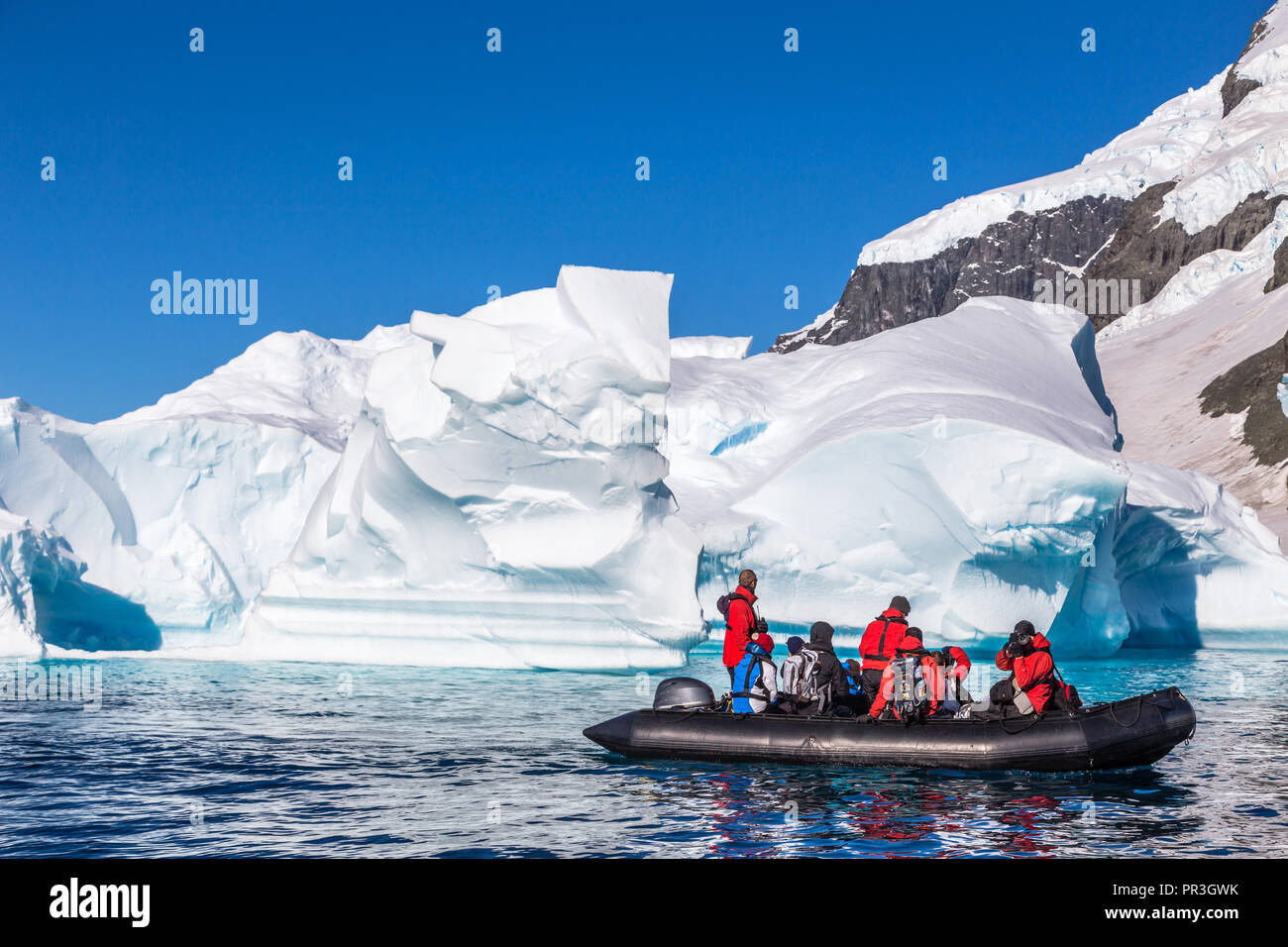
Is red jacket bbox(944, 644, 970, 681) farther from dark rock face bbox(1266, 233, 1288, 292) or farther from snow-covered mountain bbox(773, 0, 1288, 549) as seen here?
dark rock face bbox(1266, 233, 1288, 292)

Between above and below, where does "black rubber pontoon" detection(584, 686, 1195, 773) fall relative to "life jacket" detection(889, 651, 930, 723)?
below

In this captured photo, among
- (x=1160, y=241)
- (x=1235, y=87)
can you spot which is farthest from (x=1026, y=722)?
(x=1235, y=87)

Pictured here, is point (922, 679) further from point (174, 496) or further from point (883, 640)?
point (174, 496)

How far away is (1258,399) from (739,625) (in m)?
58.8

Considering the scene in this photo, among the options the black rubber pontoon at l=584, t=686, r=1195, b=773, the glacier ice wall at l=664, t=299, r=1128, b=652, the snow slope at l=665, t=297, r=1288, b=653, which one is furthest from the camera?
the snow slope at l=665, t=297, r=1288, b=653

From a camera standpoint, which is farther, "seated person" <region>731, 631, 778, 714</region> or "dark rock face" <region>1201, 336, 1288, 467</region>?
"dark rock face" <region>1201, 336, 1288, 467</region>

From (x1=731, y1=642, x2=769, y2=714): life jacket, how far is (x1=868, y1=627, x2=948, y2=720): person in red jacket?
1152 millimetres

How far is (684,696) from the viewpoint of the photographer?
40.9ft

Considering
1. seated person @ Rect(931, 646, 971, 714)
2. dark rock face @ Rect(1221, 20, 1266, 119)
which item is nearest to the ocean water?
seated person @ Rect(931, 646, 971, 714)

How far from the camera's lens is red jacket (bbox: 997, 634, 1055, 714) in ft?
37.8

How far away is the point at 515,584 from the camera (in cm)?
2073

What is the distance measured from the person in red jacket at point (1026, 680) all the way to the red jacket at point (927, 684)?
1.78 feet
